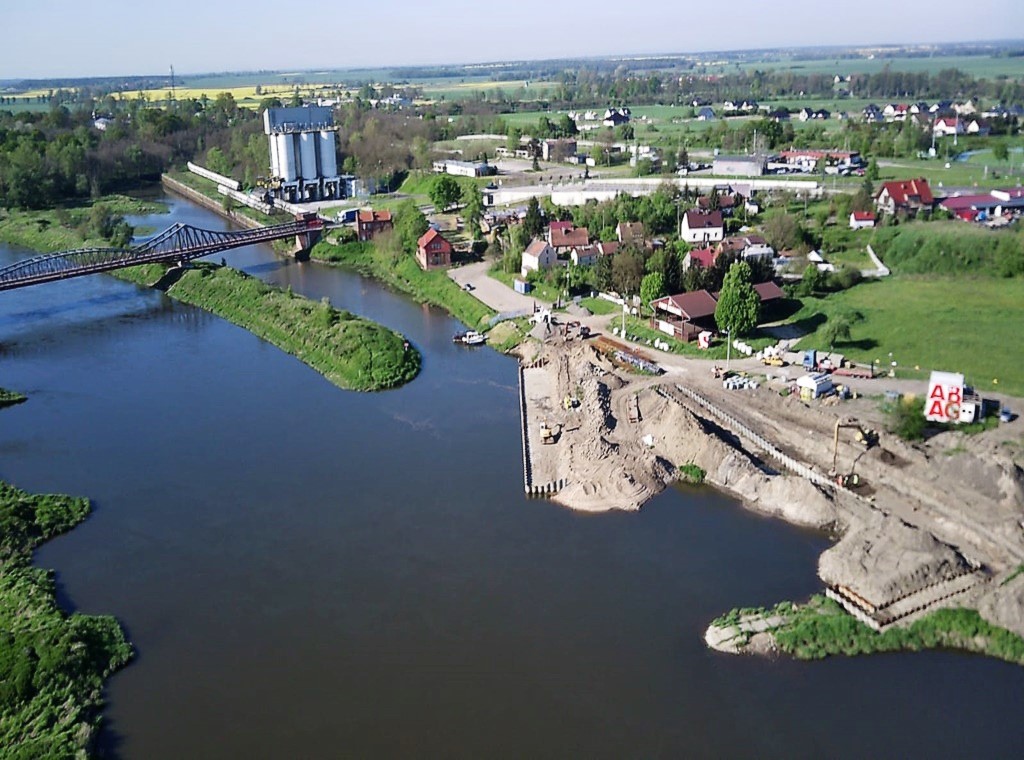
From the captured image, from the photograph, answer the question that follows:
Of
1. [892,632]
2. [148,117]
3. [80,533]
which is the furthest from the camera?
[148,117]

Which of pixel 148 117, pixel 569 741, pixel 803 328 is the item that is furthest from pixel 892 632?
pixel 148 117

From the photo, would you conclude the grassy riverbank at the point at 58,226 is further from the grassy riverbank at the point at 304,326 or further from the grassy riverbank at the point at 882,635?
the grassy riverbank at the point at 882,635

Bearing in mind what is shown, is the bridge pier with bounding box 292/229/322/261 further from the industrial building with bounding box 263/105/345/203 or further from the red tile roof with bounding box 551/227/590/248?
the red tile roof with bounding box 551/227/590/248

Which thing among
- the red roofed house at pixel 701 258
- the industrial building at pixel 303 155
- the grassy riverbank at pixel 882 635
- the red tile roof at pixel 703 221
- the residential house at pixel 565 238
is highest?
the industrial building at pixel 303 155

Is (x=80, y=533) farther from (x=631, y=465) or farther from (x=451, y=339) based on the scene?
(x=451, y=339)

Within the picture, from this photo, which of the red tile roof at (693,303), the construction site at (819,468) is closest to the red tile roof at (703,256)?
the red tile roof at (693,303)

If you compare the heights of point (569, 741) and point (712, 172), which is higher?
point (712, 172)

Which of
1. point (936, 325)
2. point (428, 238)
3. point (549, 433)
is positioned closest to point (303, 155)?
point (428, 238)
